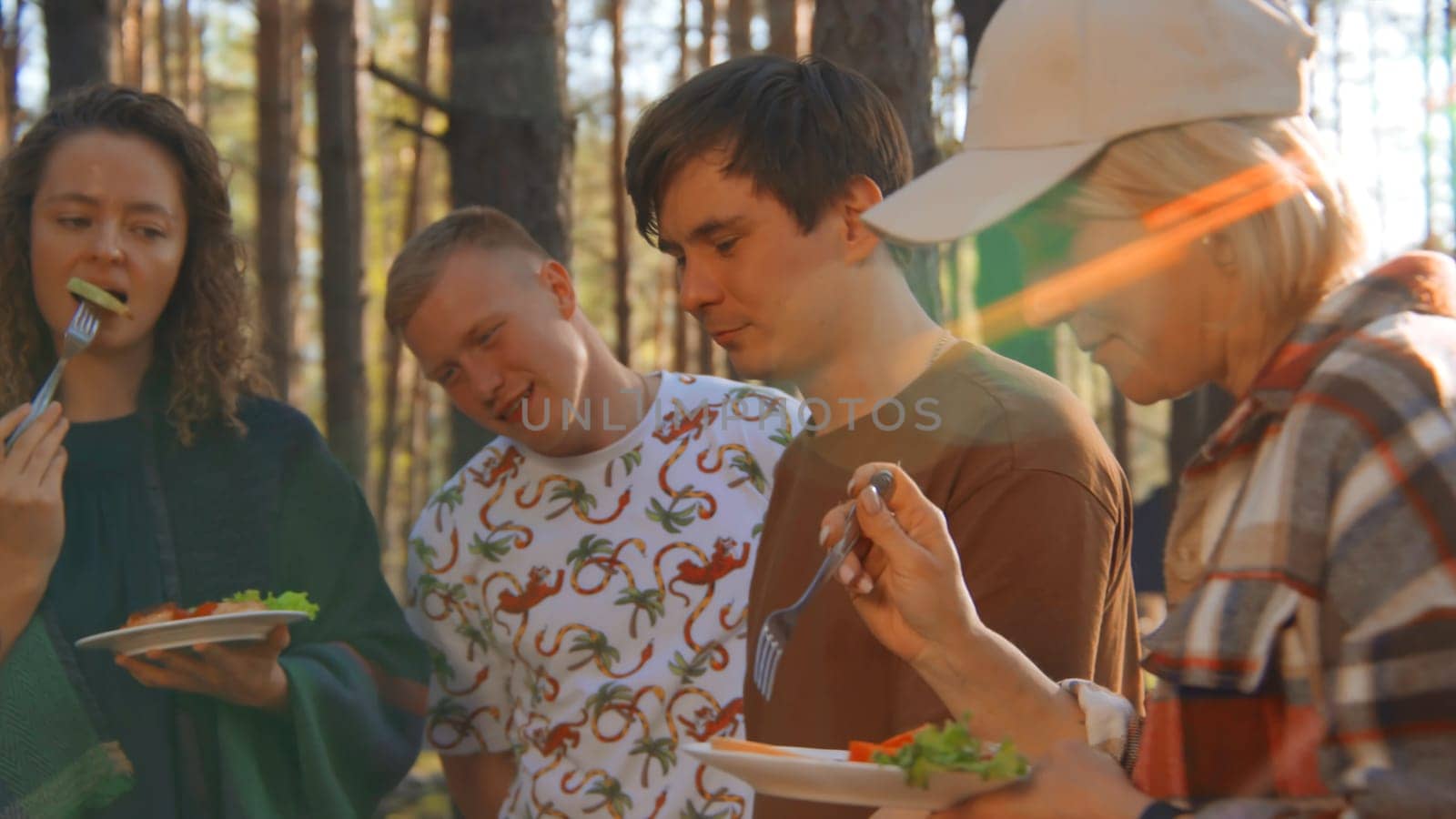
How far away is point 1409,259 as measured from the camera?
158 centimetres

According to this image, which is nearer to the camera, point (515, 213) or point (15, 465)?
point (15, 465)

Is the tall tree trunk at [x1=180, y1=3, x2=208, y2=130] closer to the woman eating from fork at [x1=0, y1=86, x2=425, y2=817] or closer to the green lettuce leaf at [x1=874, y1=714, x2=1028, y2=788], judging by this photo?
the woman eating from fork at [x1=0, y1=86, x2=425, y2=817]

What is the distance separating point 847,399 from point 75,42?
4.62 meters

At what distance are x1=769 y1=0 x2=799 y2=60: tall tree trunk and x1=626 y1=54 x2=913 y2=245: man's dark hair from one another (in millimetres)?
9236

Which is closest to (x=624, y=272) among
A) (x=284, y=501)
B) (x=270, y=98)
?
(x=270, y=98)

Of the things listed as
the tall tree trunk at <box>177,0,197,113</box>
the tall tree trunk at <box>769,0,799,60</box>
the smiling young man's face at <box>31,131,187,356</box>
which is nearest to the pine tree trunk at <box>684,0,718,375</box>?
the tall tree trunk at <box>769,0,799,60</box>

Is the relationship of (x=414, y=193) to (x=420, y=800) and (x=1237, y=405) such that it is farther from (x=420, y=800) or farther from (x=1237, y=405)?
(x=1237, y=405)

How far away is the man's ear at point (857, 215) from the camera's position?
260 cm

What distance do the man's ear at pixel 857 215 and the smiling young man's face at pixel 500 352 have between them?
950mm

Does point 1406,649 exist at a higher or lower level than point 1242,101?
lower

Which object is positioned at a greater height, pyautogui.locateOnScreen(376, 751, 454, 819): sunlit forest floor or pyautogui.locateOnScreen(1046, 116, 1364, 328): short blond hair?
pyautogui.locateOnScreen(1046, 116, 1364, 328): short blond hair

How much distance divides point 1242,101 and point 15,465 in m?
2.33

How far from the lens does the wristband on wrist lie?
1583mm

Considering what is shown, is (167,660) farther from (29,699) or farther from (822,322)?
(822,322)
